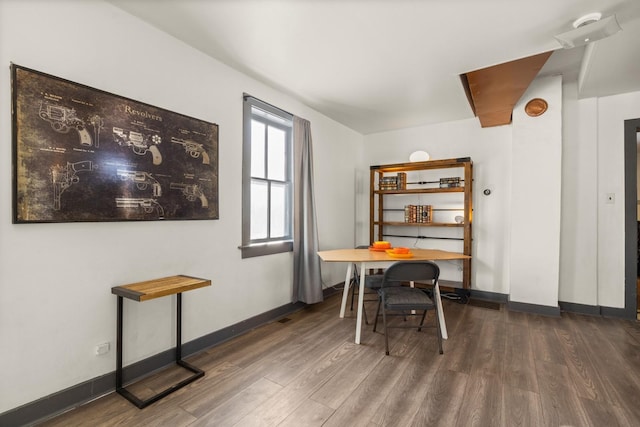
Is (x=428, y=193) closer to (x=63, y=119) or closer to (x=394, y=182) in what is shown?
(x=394, y=182)

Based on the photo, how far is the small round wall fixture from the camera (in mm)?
3619

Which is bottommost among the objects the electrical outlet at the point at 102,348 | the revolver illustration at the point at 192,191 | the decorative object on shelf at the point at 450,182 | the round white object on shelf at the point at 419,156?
the electrical outlet at the point at 102,348

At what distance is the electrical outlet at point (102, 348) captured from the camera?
78.3 inches

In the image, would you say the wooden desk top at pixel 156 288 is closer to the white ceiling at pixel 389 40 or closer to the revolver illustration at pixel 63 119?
the revolver illustration at pixel 63 119

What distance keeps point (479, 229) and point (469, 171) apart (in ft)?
3.08

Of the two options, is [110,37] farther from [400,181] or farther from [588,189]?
[588,189]

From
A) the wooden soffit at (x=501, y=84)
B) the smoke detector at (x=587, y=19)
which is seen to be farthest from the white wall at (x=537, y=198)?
the smoke detector at (x=587, y=19)

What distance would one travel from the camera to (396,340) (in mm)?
2893

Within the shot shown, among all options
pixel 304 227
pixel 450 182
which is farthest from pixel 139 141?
pixel 450 182

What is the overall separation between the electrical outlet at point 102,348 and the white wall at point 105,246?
0.03m

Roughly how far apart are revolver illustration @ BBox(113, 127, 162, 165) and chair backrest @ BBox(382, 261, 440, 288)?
2.20m

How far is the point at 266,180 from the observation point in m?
3.49

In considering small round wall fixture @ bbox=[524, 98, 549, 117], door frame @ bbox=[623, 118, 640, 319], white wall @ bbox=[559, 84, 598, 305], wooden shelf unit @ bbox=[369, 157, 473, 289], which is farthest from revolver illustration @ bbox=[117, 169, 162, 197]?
door frame @ bbox=[623, 118, 640, 319]

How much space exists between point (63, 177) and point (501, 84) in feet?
13.0
